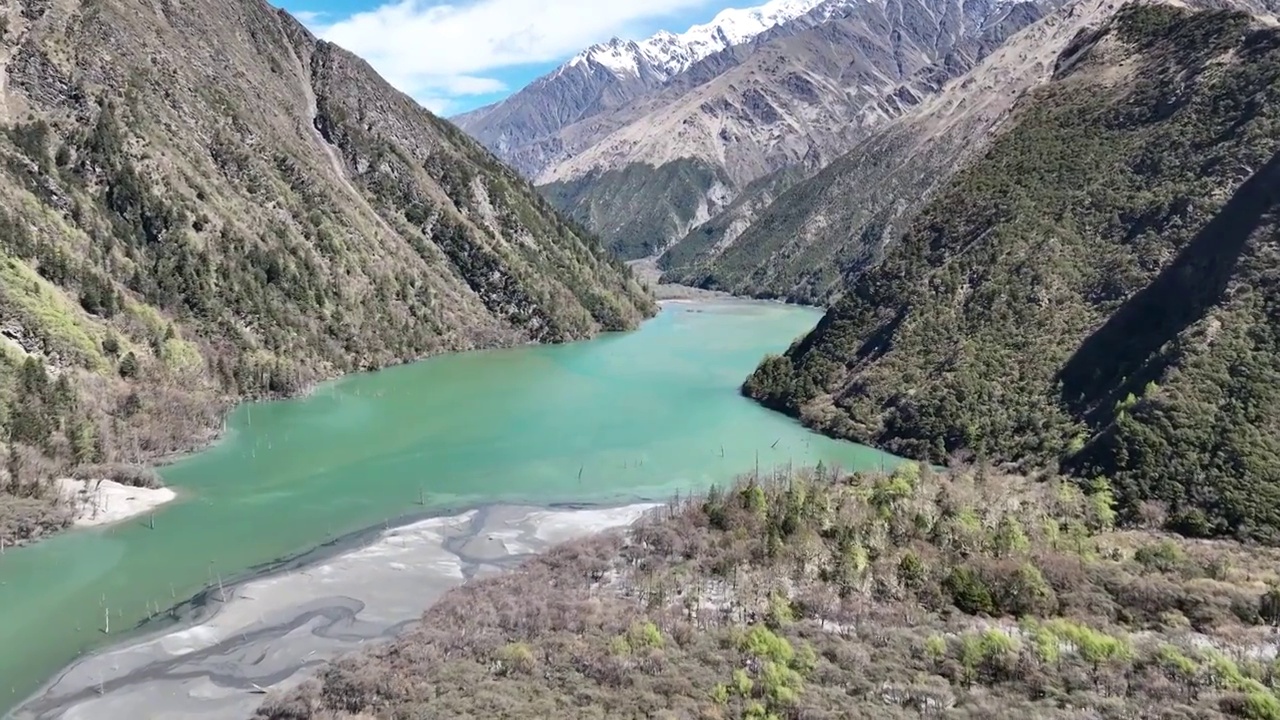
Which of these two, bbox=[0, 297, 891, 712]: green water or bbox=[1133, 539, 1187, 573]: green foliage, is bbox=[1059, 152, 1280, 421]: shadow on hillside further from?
bbox=[1133, 539, 1187, 573]: green foliage

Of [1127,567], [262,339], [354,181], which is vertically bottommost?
[1127,567]

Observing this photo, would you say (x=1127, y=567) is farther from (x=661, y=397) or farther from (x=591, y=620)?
(x=661, y=397)

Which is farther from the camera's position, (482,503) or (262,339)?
(262,339)

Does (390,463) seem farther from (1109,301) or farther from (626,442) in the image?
(1109,301)

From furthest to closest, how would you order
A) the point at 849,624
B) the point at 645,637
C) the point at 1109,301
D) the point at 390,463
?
the point at 1109,301, the point at 390,463, the point at 849,624, the point at 645,637

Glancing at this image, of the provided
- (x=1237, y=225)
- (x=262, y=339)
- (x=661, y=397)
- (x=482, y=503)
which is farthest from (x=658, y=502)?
(x=262, y=339)

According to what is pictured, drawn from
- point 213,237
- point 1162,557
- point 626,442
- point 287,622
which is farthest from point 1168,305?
point 213,237
